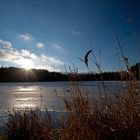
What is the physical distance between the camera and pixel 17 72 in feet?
198

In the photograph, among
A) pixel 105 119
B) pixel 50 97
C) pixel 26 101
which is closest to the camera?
pixel 105 119

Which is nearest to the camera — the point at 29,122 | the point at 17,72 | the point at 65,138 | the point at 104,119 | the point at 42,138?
the point at 104,119

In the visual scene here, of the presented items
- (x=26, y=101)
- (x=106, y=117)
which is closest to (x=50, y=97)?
(x=26, y=101)

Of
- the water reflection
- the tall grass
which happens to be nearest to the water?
the water reflection

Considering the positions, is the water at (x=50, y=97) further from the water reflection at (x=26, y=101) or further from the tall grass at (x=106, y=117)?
the tall grass at (x=106, y=117)

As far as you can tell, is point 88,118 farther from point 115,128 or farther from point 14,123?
point 14,123

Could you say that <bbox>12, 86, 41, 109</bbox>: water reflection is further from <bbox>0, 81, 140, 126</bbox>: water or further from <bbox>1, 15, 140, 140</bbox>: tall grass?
<bbox>1, 15, 140, 140</bbox>: tall grass

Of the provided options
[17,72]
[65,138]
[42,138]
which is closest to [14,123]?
[42,138]

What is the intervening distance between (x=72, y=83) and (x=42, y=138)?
840 millimetres

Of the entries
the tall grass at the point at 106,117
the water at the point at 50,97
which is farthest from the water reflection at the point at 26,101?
the tall grass at the point at 106,117

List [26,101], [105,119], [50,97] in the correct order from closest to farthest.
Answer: [105,119], [26,101], [50,97]

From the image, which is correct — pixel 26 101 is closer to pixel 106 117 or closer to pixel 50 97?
pixel 50 97

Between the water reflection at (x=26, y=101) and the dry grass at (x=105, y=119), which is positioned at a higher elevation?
the dry grass at (x=105, y=119)

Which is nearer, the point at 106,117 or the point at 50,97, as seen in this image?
the point at 106,117
